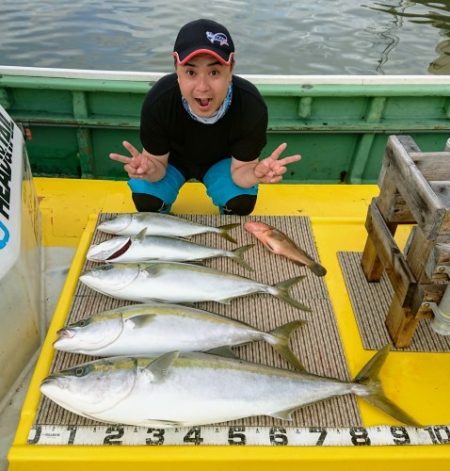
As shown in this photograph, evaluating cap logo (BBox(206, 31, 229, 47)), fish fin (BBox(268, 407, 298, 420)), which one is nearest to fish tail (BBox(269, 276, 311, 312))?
fish fin (BBox(268, 407, 298, 420))

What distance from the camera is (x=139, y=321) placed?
2.26 meters

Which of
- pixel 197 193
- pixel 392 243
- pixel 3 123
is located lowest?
pixel 197 193

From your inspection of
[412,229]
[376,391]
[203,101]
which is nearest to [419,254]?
[412,229]

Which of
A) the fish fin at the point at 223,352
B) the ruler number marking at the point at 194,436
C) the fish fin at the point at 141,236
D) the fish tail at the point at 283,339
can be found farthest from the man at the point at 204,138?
the ruler number marking at the point at 194,436

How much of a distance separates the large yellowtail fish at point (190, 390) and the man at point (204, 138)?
1.40 m

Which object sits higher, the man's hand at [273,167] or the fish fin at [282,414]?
the man's hand at [273,167]

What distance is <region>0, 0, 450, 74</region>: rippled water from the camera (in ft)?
33.5

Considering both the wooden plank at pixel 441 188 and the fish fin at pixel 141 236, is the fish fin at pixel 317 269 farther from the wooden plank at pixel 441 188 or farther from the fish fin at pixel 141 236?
the fish fin at pixel 141 236

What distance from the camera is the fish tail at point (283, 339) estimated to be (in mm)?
2281

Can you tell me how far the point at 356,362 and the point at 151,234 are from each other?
156 centimetres

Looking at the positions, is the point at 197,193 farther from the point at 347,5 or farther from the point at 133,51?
the point at 347,5

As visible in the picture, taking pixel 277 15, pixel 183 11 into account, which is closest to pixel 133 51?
pixel 183 11

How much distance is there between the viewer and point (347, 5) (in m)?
13.4

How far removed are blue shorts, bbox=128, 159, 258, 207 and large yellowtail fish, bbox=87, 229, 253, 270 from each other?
579mm
